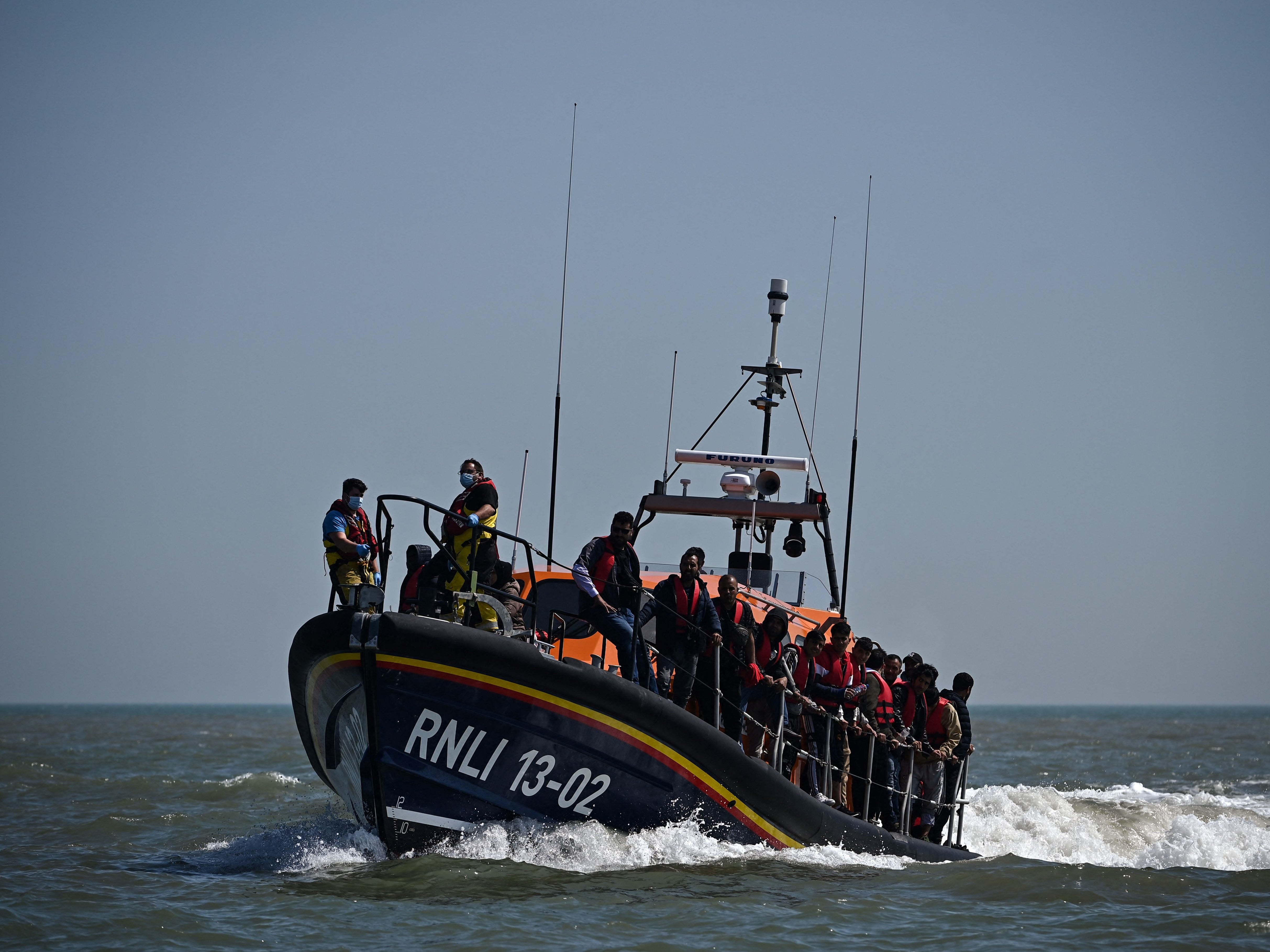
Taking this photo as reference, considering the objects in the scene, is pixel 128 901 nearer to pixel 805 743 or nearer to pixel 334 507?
pixel 334 507

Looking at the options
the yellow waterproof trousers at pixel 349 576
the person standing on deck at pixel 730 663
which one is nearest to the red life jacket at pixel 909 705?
the person standing on deck at pixel 730 663

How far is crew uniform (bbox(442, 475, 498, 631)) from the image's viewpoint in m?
7.96

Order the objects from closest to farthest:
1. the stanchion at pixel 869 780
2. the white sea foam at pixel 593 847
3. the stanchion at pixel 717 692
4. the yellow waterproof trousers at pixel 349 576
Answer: the white sea foam at pixel 593 847 < the yellow waterproof trousers at pixel 349 576 < the stanchion at pixel 717 692 < the stanchion at pixel 869 780

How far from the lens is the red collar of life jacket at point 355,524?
27.0 ft

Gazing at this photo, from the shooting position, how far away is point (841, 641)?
9172 mm

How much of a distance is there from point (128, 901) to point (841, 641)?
472cm

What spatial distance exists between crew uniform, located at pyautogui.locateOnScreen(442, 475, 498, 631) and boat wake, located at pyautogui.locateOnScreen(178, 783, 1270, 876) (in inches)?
50.4

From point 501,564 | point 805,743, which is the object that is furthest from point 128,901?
point 805,743

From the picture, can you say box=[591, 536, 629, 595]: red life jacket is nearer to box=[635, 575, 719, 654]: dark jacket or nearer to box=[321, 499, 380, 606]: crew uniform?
box=[635, 575, 719, 654]: dark jacket

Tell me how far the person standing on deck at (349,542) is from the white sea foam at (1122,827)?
225 inches

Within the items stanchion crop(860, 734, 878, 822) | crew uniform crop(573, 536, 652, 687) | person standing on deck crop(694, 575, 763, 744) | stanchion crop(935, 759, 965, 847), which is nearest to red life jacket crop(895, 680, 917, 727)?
stanchion crop(935, 759, 965, 847)

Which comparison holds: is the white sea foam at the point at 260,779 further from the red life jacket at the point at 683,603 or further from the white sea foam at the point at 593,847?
→ the red life jacket at the point at 683,603

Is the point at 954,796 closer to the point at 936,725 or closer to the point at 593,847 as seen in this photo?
the point at 936,725

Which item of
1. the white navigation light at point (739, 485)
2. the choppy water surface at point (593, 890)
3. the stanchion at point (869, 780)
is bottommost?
the choppy water surface at point (593, 890)
